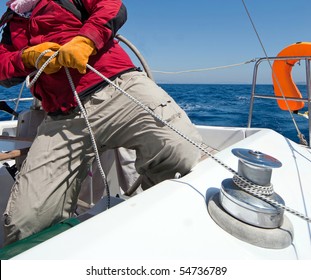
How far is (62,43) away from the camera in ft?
3.85

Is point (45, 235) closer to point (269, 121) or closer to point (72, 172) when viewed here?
point (72, 172)

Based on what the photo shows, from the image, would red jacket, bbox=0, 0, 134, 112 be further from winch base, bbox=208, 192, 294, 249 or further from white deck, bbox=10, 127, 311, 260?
winch base, bbox=208, 192, 294, 249

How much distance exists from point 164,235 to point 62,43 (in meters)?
0.94

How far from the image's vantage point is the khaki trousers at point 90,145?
1080 millimetres

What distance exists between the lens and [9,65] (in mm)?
1197

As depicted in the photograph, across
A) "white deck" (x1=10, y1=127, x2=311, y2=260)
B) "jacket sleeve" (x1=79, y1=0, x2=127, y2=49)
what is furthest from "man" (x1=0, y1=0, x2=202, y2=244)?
"white deck" (x1=10, y1=127, x2=311, y2=260)

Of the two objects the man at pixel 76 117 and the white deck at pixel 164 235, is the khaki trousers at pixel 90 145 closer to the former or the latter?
the man at pixel 76 117

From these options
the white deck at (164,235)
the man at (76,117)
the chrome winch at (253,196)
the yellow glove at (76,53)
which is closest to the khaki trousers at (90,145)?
the man at (76,117)

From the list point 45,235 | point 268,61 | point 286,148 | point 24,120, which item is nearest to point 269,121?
point 268,61

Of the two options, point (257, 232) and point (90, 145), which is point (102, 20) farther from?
point (257, 232)

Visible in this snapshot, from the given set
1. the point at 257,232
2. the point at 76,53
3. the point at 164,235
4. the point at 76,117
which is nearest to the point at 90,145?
→ the point at 76,117

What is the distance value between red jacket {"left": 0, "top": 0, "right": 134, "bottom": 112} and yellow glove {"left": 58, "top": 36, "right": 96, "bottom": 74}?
0.18 ft

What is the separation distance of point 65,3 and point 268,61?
1.44m

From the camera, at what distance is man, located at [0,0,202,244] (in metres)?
1.08
